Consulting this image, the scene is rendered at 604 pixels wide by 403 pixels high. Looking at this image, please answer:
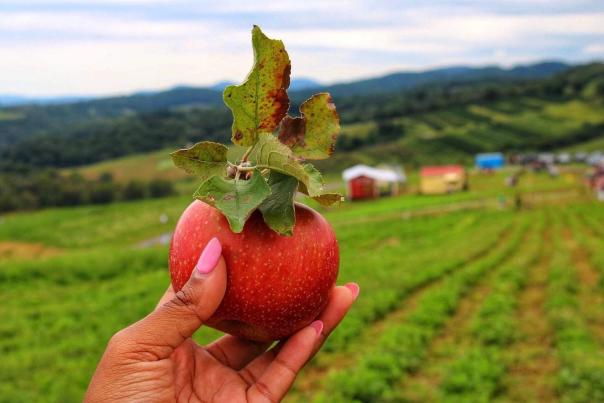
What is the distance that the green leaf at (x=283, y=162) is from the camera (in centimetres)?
142

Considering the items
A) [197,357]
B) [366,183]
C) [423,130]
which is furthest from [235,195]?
[423,130]

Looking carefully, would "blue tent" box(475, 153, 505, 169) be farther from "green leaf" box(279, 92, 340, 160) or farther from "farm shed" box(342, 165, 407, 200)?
"green leaf" box(279, 92, 340, 160)

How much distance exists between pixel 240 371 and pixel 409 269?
34.0 feet

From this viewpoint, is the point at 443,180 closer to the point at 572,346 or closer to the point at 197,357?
the point at 572,346

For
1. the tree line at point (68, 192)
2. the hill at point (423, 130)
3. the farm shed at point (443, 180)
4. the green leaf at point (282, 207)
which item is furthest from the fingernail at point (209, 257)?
the hill at point (423, 130)

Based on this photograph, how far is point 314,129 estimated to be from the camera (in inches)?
64.7

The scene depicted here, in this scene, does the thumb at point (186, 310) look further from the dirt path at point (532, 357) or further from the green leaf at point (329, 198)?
the dirt path at point (532, 357)

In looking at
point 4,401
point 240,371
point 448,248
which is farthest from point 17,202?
point 240,371

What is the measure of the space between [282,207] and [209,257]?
265 millimetres

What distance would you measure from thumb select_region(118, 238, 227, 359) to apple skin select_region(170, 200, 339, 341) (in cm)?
5

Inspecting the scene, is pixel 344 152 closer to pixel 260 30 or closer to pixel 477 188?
pixel 477 188

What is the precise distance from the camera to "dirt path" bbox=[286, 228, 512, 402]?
Result: 20.9ft

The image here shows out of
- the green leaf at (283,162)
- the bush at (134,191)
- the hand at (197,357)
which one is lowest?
the bush at (134,191)

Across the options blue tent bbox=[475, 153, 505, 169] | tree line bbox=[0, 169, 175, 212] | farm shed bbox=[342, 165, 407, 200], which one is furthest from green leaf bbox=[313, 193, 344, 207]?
tree line bbox=[0, 169, 175, 212]
